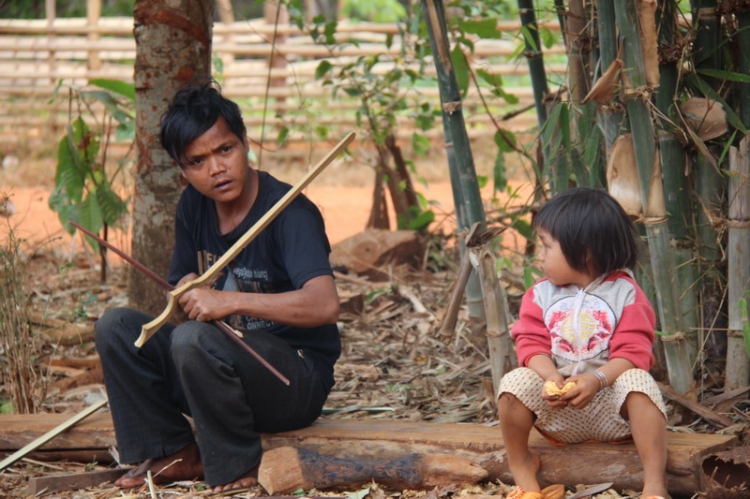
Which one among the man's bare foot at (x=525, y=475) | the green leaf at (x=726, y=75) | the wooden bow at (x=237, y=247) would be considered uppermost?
the green leaf at (x=726, y=75)

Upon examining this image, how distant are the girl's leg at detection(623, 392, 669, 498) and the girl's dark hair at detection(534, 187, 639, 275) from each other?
31 cm

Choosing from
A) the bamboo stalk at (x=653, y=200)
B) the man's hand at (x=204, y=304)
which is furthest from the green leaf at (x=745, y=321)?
the man's hand at (x=204, y=304)

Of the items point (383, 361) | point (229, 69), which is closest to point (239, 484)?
point (383, 361)

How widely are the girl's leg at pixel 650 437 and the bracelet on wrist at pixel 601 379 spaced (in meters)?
0.06

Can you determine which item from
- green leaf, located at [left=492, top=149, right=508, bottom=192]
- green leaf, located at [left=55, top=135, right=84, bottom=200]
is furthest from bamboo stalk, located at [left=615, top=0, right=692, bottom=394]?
green leaf, located at [left=55, top=135, right=84, bottom=200]

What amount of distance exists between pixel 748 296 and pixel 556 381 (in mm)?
752

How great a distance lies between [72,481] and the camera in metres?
2.42

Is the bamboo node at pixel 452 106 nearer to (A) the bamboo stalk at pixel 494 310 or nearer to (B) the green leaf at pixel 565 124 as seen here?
(B) the green leaf at pixel 565 124

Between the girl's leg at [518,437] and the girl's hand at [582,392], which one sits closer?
the girl's hand at [582,392]

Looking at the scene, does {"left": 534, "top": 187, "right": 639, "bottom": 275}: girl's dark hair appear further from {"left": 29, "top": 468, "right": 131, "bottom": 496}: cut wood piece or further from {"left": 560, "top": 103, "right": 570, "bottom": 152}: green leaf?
{"left": 29, "top": 468, "right": 131, "bottom": 496}: cut wood piece

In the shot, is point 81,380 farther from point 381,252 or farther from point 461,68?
point 461,68

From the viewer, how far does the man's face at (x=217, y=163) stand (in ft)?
7.66

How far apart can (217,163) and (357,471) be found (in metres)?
0.88

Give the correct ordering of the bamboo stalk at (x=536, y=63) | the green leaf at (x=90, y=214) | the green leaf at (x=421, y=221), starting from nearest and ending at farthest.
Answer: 1. the bamboo stalk at (x=536, y=63)
2. the green leaf at (x=90, y=214)
3. the green leaf at (x=421, y=221)
